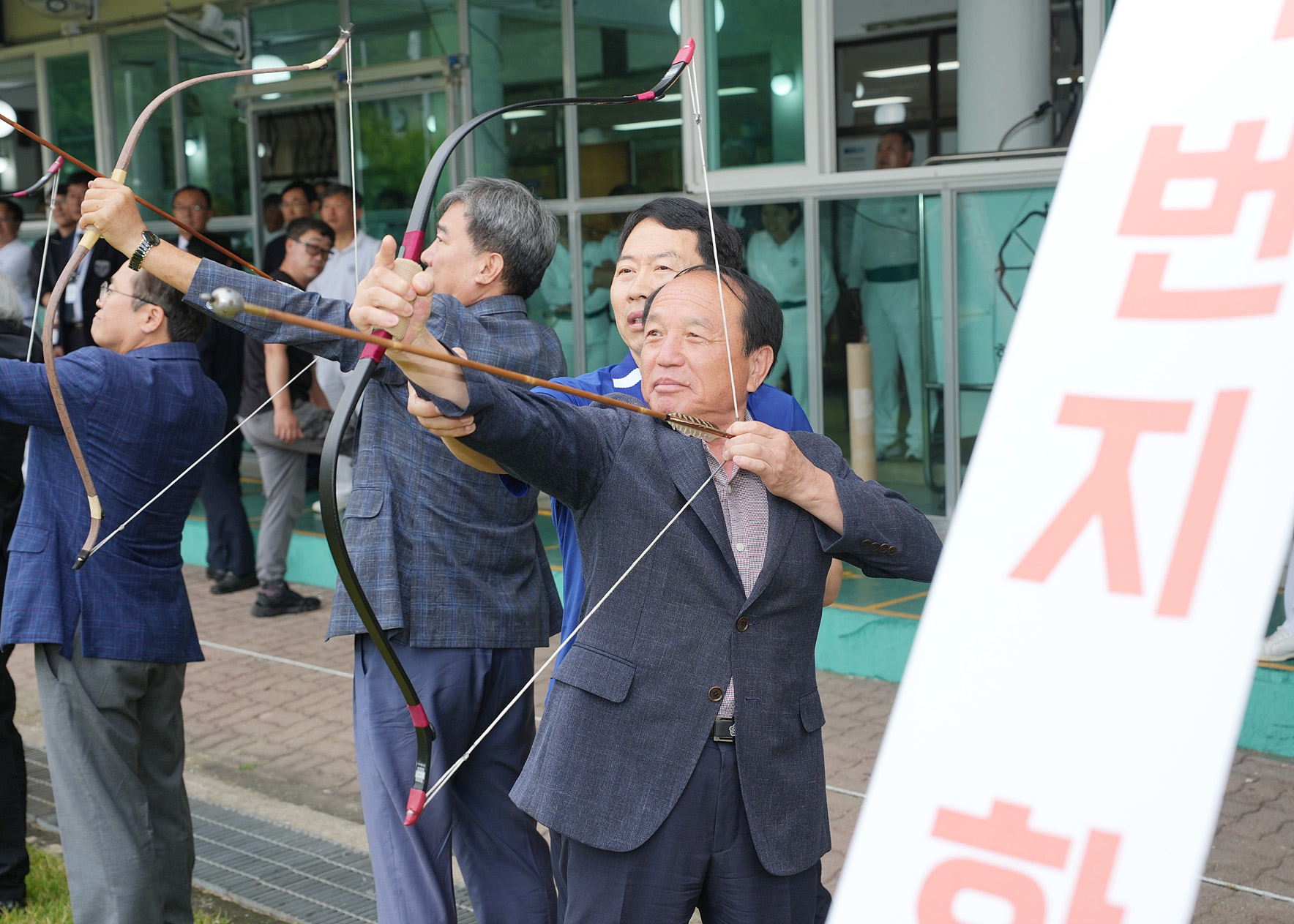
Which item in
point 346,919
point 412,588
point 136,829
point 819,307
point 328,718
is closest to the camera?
point 412,588

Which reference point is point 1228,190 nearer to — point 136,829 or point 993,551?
point 993,551

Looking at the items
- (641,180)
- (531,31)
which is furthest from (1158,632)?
(531,31)

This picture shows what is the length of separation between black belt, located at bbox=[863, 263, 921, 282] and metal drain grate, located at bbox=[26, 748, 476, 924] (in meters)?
3.85

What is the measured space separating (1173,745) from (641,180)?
713 centimetres

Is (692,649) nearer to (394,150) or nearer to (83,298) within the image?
(83,298)

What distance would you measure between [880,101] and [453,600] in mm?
9333

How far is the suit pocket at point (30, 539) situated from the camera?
3123mm

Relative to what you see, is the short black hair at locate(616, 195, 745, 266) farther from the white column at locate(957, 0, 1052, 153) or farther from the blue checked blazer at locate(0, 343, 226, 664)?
the white column at locate(957, 0, 1052, 153)

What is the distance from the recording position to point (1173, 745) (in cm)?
95

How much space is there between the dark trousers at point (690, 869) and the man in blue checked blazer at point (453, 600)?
0.92 meters

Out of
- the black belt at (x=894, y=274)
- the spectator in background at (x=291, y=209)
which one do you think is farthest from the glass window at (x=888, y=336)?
the spectator in background at (x=291, y=209)

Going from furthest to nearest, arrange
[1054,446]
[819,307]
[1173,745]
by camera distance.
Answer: [819,307] → [1054,446] → [1173,745]

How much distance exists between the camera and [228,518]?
7242 millimetres

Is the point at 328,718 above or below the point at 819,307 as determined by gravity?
below
